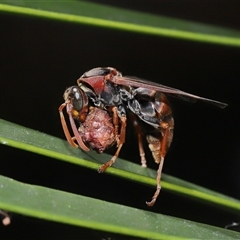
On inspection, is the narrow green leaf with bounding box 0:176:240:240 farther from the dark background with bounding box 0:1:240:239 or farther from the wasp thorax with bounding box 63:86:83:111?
the dark background with bounding box 0:1:240:239

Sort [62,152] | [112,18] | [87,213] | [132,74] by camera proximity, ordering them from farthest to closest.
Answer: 1. [132,74]
2. [112,18]
3. [62,152]
4. [87,213]

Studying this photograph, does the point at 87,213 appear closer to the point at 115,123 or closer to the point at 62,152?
the point at 62,152

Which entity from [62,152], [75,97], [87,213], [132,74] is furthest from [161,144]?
[132,74]

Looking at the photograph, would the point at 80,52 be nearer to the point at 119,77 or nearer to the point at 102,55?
the point at 102,55

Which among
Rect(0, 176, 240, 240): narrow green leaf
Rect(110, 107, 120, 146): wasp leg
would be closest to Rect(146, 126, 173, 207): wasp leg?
Rect(110, 107, 120, 146): wasp leg

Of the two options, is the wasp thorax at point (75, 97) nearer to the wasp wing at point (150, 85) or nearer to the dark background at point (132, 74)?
the wasp wing at point (150, 85)

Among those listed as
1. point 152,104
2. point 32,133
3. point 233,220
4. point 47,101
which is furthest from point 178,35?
point 47,101
